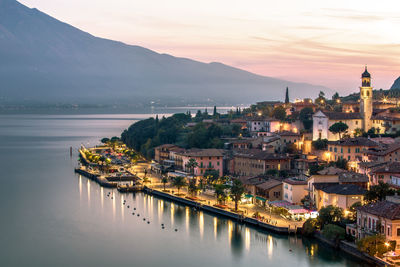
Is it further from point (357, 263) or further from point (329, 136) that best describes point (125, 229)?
point (329, 136)

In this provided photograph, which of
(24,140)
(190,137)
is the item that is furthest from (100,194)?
(24,140)

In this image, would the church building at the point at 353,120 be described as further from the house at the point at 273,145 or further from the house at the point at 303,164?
the house at the point at 303,164

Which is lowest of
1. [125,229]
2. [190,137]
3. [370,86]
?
[125,229]

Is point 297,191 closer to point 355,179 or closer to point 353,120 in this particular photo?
point 355,179

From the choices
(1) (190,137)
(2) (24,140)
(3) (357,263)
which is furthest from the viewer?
(2) (24,140)

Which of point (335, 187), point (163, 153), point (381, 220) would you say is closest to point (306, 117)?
point (163, 153)

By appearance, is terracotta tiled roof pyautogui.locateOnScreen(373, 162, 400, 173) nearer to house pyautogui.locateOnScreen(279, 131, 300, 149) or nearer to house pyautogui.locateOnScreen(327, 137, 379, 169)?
house pyautogui.locateOnScreen(327, 137, 379, 169)
